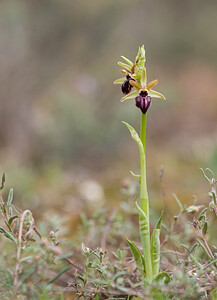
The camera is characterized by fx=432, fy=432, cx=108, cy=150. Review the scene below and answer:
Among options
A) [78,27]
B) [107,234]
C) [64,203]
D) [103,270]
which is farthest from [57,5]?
[103,270]

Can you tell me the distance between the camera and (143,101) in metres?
1.31

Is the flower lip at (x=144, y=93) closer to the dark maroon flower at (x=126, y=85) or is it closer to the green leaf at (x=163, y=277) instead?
the dark maroon flower at (x=126, y=85)

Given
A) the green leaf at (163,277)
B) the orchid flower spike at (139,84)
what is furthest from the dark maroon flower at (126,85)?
the green leaf at (163,277)

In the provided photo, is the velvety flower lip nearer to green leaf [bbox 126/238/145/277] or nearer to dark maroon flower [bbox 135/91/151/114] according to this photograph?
dark maroon flower [bbox 135/91/151/114]

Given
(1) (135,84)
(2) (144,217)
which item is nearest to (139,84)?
(1) (135,84)

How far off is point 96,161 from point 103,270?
364 cm

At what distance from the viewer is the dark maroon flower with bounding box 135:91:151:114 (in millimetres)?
1302

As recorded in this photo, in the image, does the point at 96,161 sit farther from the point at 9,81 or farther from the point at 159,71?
the point at 159,71

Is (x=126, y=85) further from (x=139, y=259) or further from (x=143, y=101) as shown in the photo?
(x=139, y=259)

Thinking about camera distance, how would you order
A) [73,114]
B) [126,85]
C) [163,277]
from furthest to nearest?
[73,114]
[126,85]
[163,277]

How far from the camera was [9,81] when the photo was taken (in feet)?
16.6

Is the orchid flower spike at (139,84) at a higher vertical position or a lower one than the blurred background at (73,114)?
lower

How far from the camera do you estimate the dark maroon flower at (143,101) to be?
1302 mm

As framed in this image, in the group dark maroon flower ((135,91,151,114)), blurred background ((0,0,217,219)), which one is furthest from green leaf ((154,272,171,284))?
blurred background ((0,0,217,219))
